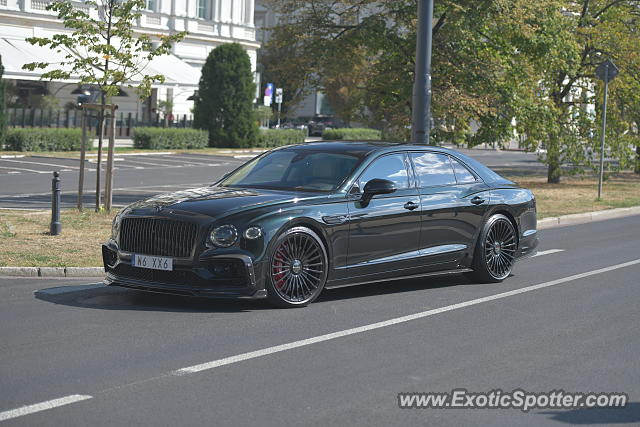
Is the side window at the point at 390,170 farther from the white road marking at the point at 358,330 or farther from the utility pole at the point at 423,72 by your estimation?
the utility pole at the point at 423,72

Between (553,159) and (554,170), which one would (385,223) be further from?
(554,170)

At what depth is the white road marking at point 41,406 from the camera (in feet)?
19.4

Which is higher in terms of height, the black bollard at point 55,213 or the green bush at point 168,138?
the green bush at point 168,138

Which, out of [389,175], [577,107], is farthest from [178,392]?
[577,107]

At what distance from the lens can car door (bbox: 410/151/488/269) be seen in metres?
10.9

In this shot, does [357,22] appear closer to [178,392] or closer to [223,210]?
[223,210]

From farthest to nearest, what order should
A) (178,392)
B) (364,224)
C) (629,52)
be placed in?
(629,52)
(364,224)
(178,392)

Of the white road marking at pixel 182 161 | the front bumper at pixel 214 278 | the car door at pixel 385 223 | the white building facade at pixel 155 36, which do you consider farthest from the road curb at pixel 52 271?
the white building facade at pixel 155 36

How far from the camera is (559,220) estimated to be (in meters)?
19.9

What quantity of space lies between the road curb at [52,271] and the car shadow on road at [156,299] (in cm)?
66

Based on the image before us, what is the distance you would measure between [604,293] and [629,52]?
18.4m

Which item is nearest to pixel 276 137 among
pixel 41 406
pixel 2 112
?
pixel 2 112

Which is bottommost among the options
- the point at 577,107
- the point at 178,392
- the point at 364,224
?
the point at 178,392

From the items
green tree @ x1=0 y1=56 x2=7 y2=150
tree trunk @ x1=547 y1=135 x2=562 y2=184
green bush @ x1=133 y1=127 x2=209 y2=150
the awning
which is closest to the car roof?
tree trunk @ x1=547 y1=135 x2=562 y2=184
